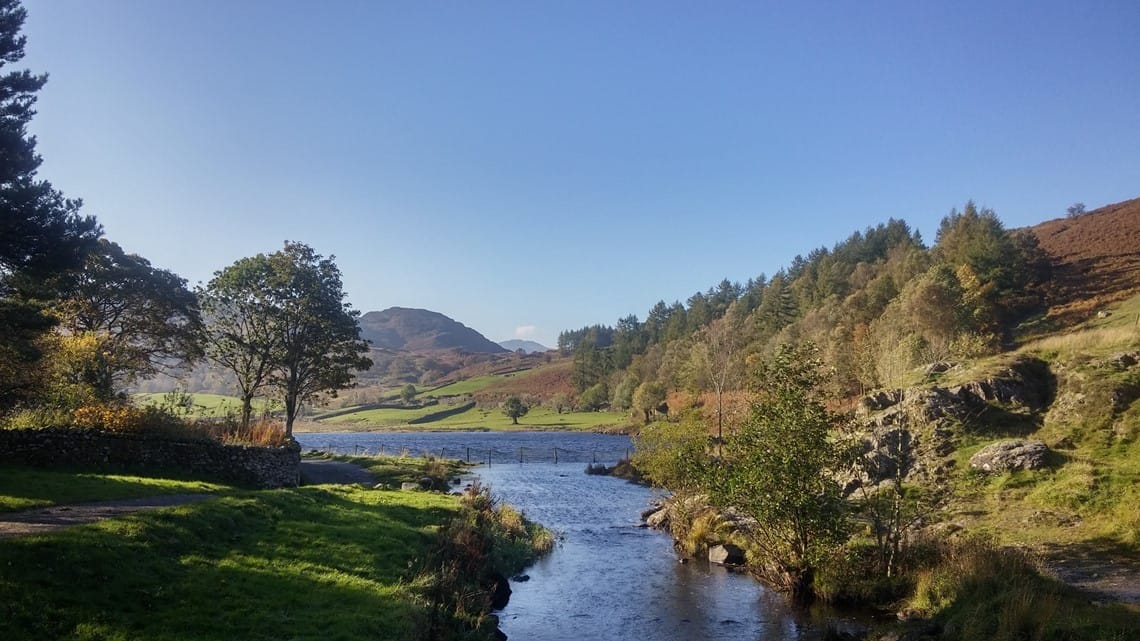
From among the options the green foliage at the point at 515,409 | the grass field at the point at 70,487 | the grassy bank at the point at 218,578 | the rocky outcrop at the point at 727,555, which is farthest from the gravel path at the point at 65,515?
the green foliage at the point at 515,409

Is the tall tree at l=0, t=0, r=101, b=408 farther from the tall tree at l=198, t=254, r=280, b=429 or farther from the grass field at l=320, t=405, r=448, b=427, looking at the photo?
the grass field at l=320, t=405, r=448, b=427

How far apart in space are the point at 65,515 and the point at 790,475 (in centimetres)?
2155

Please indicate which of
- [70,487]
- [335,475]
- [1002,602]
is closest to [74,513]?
[70,487]

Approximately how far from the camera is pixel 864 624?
62.8 feet

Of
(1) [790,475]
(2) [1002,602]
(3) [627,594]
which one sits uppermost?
(1) [790,475]

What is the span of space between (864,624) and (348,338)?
143ft

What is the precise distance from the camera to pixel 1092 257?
98375 mm

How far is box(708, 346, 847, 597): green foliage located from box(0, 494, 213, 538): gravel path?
1892cm

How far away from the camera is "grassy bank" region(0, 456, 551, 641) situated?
11820 millimetres

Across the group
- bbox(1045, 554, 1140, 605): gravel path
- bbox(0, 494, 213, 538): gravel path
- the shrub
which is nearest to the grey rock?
bbox(1045, 554, 1140, 605): gravel path

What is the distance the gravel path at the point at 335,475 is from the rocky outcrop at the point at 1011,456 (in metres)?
33.9

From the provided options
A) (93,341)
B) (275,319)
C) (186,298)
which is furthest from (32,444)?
(275,319)

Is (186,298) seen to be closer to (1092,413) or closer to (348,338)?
(348,338)

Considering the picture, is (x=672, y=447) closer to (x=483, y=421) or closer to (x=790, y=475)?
(x=790, y=475)
